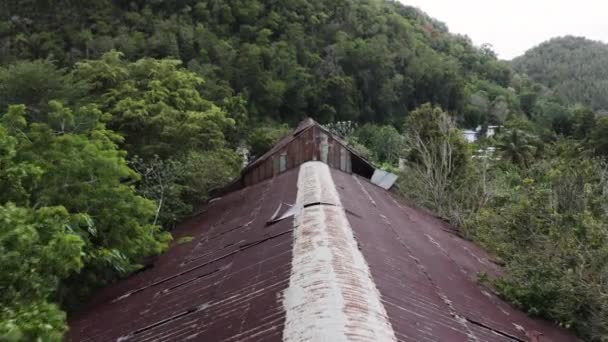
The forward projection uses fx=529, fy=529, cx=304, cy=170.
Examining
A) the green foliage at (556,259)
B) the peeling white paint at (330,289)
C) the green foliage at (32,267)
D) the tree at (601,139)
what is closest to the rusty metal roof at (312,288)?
the peeling white paint at (330,289)

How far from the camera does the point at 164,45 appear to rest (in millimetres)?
49688

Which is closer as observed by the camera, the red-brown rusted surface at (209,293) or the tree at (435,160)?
the red-brown rusted surface at (209,293)

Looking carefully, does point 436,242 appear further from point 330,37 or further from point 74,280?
point 330,37

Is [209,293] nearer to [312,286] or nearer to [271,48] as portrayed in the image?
[312,286]

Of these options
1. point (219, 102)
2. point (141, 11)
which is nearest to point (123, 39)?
point (141, 11)

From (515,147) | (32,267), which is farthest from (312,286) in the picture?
(515,147)

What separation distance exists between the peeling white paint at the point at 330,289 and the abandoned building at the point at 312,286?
0.7 inches

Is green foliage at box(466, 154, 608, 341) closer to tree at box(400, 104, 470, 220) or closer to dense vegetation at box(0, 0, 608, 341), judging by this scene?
dense vegetation at box(0, 0, 608, 341)

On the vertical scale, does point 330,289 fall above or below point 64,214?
below

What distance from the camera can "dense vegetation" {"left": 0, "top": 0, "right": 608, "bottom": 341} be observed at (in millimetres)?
7383

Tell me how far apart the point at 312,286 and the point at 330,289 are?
0.29 meters

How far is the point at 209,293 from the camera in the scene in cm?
723

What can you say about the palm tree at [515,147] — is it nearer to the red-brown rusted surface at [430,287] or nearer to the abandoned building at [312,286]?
the abandoned building at [312,286]

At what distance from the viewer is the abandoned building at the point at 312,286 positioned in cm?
536
